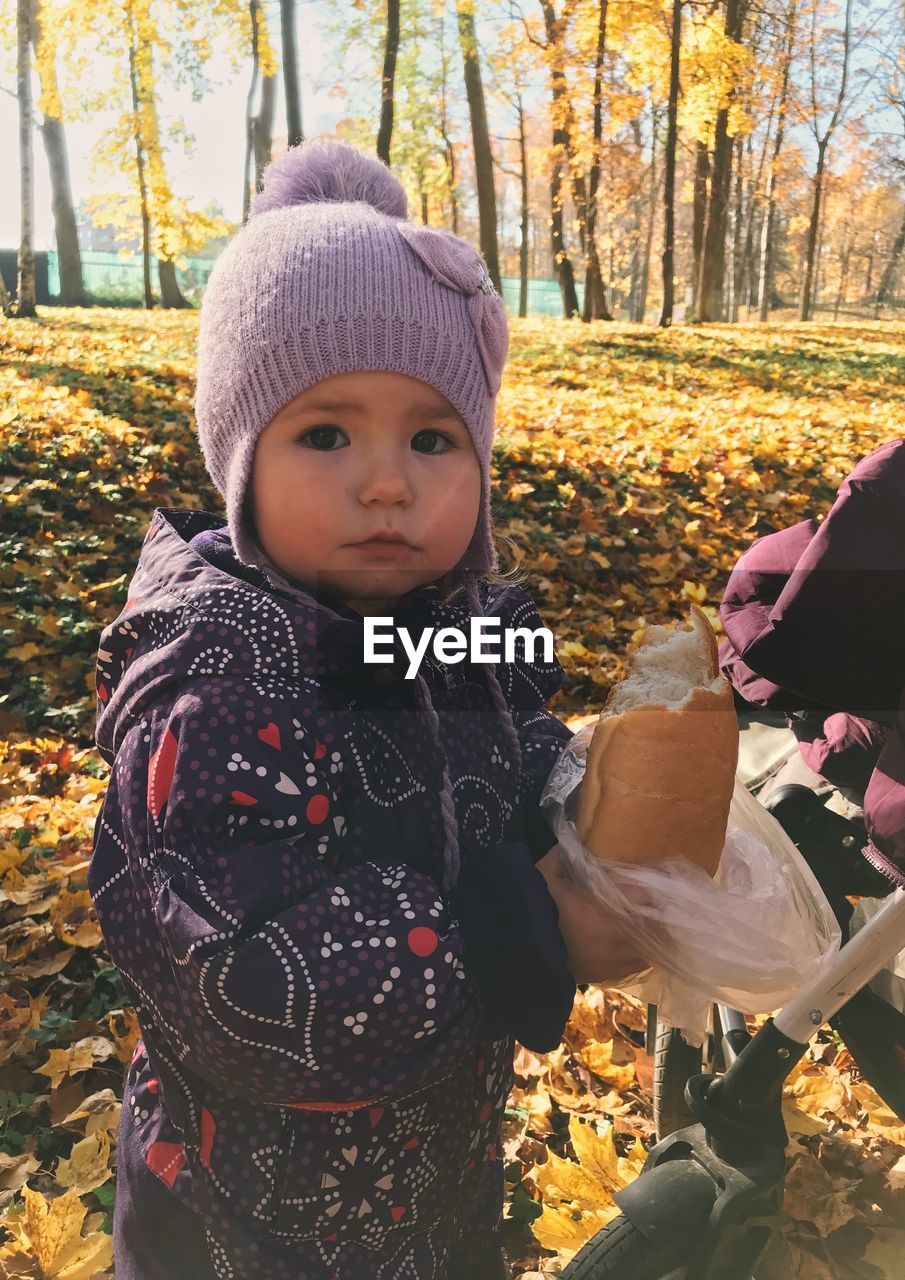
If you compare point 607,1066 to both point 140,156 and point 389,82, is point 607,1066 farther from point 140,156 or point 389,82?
point 140,156

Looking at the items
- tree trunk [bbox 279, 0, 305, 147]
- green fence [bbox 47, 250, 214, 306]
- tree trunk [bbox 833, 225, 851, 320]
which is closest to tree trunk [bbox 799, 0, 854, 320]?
tree trunk [bbox 279, 0, 305, 147]

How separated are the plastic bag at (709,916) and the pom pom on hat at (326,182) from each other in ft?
2.80

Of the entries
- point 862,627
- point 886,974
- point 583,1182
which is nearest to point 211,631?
point 862,627

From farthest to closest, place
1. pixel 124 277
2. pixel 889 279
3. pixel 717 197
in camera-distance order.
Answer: pixel 889 279, pixel 124 277, pixel 717 197

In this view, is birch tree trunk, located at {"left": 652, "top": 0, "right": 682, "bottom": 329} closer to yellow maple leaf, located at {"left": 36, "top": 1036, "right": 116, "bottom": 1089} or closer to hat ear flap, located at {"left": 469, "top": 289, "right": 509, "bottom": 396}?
yellow maple leaf, located at {"left": 36, "top": 1036, "right": 116, "bottom": 1089}

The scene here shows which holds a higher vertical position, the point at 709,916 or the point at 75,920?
the point at 709,916

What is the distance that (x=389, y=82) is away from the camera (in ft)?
31.4

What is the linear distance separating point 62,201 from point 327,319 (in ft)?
52.3

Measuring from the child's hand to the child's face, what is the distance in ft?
1.44

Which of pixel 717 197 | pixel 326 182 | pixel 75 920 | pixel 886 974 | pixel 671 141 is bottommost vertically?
pixel 75 920

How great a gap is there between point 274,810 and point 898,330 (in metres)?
22.6

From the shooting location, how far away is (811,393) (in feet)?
34.0

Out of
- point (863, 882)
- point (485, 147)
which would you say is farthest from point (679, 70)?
point (863, 882)

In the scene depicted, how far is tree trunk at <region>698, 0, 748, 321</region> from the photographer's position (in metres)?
15.5
